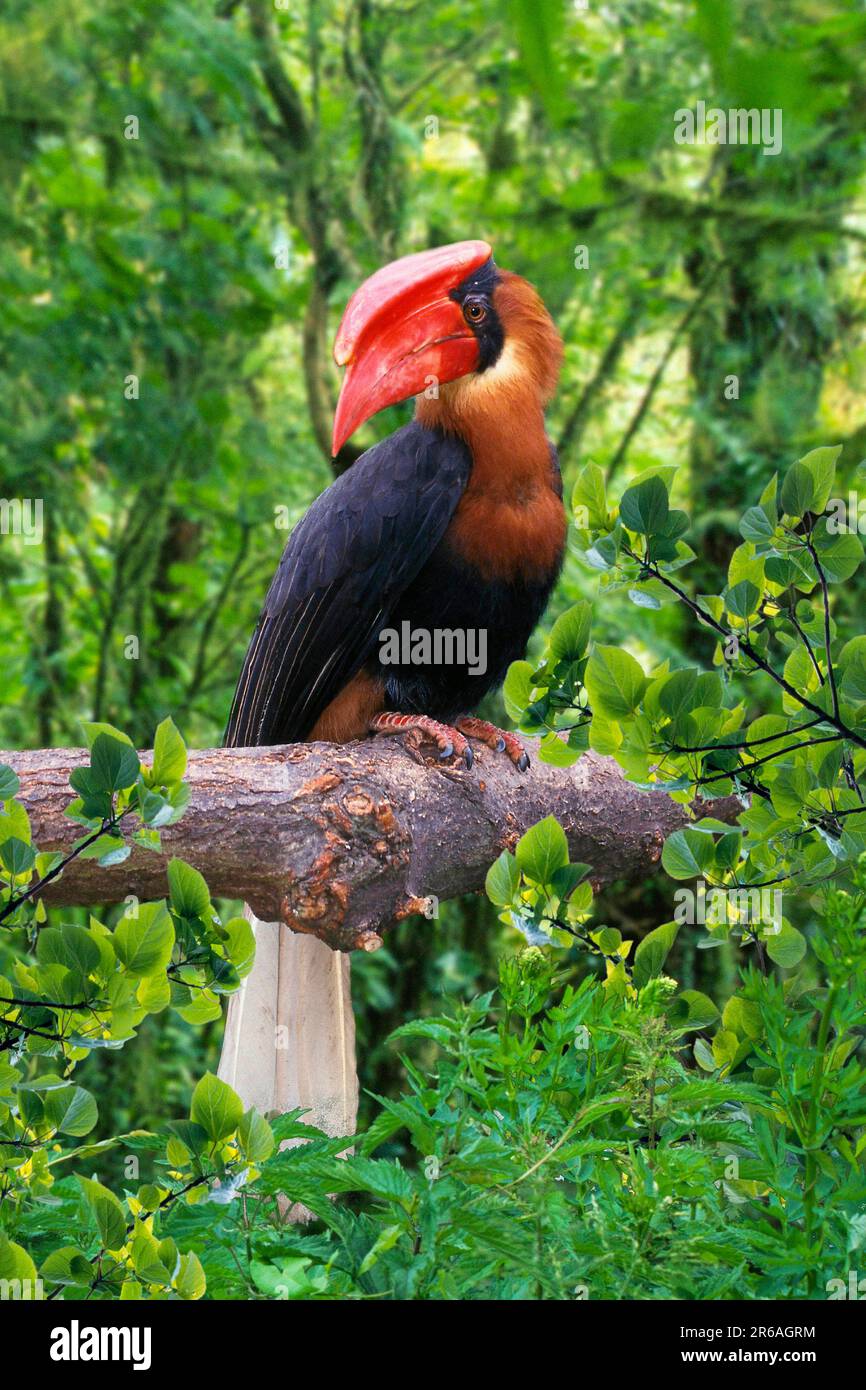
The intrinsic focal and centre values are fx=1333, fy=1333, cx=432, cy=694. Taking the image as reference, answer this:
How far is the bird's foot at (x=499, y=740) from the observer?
2.49 meters

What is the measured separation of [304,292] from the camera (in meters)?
4.76

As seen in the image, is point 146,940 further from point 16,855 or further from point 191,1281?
point 191,1281

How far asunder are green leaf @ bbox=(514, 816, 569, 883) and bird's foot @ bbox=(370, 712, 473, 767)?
930mm

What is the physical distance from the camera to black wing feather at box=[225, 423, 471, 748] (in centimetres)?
257

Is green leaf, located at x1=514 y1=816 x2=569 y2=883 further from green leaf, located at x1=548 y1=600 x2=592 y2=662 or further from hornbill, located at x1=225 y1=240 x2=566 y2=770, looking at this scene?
hornbill, located at x1=225 y1=240 x2=566 y2=770

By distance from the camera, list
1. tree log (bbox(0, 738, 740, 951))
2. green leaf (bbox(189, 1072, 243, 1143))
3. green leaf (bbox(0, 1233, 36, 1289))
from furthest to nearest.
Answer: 1. tree log (bbox(0, 738, 740, 951))
2. green leaf (bbox(189, 1072, 243, 1143))
3. green leaf (bbox(0, 1233, 36, 1289))

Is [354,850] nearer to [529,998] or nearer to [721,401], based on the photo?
[529,998]

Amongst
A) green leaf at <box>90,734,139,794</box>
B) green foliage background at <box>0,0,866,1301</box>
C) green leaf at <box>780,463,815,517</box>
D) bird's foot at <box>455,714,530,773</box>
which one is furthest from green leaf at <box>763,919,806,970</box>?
green foliage background at <box>0,0,866,1301</box>

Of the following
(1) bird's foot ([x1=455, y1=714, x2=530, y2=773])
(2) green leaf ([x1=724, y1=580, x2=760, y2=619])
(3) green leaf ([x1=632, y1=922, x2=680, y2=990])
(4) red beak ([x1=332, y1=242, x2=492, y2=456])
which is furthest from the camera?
(1) bird's foot ([x1=455, y1=714, x2=530, y2=773])

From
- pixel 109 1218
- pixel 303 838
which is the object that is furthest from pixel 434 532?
pixel 109 1218

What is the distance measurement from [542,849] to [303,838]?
1.80 ft

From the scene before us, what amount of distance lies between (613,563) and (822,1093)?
0.53 metres

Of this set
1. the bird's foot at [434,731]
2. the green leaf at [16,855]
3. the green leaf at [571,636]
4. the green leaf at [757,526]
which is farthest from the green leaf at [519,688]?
the bird's foot at [434,731]

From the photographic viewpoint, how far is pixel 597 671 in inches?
49.4
